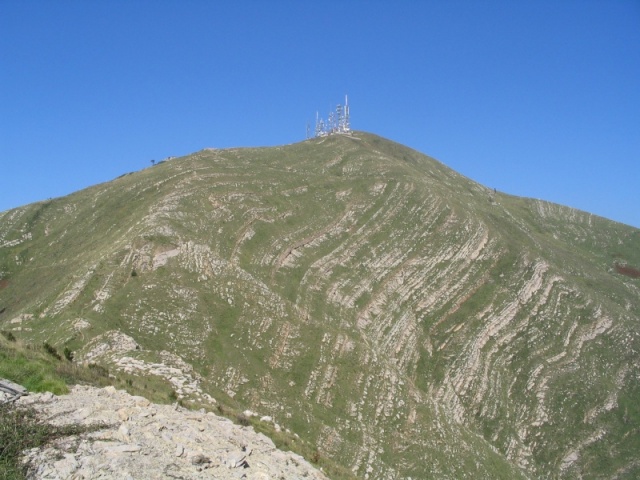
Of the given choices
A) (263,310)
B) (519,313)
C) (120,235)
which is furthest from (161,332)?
(519,313)

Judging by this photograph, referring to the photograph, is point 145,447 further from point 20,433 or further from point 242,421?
point 242,421

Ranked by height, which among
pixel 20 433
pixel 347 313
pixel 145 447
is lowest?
pixel 20 433

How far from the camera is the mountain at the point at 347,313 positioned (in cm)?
4425

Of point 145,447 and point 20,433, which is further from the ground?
point 145,447

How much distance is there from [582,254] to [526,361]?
67623 mm

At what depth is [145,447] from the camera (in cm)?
1345

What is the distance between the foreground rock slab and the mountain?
33.8ft

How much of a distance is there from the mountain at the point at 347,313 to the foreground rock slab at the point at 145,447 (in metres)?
10.3

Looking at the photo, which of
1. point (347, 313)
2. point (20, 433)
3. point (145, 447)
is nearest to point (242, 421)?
point (145, 447)

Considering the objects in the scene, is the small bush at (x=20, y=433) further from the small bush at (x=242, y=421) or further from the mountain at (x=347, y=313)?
the mountain at (x=347, y=313)

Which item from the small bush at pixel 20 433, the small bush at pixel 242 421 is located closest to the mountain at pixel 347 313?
the small bush at pixel 242 421

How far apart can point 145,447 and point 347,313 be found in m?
52.0

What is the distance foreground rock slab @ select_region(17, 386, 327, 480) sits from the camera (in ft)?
39.4

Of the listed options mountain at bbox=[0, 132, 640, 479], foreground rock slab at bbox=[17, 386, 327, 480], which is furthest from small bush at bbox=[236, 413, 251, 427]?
mountain at bbox=[0, 132, 640, 479]
